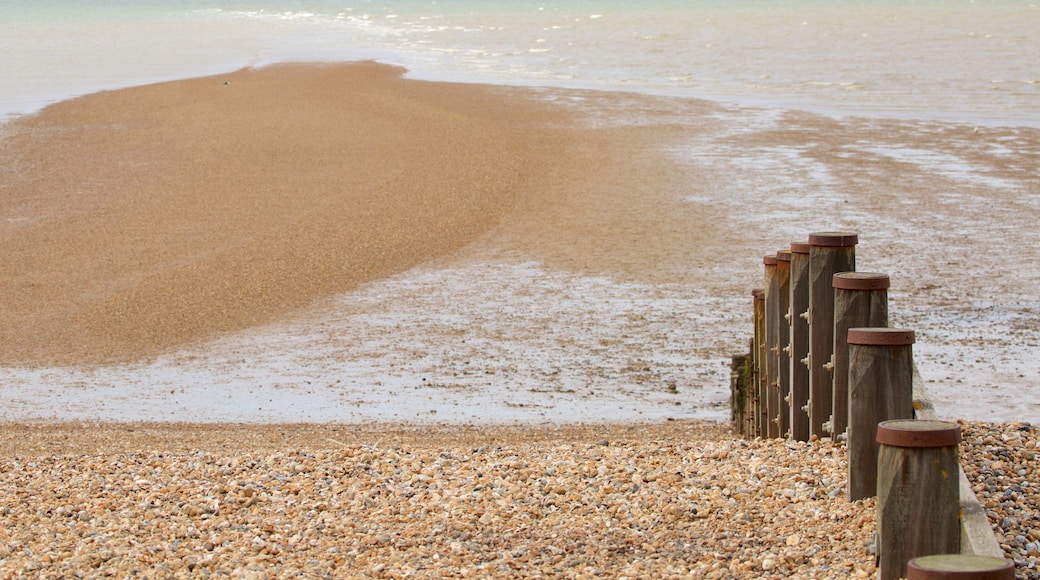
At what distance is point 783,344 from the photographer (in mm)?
6125

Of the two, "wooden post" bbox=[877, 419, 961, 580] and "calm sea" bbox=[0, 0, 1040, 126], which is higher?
"calm sea" bbox=[0, 0, 1040, 126]

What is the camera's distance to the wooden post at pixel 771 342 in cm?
614

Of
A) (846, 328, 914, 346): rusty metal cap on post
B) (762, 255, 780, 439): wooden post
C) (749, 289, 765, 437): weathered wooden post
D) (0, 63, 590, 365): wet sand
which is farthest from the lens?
(0, 63, 590, 365): wet sand

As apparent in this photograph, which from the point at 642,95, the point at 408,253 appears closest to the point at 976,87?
the point at 642,95

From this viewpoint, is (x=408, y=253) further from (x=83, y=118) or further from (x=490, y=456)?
(x=83, y=118)

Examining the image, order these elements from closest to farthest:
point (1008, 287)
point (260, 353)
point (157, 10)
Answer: point (260, 353)
point (1008, 287)
point (157, 10)

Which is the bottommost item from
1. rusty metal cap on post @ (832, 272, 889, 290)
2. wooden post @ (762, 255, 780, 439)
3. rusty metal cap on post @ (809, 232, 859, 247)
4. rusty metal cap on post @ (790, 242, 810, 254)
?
wooden post @ (762, 255, 780, 439)

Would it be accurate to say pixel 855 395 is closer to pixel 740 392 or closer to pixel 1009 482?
pixel 1009 482

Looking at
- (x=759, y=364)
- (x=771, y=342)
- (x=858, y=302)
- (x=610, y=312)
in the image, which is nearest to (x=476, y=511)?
(x=858, y=302)

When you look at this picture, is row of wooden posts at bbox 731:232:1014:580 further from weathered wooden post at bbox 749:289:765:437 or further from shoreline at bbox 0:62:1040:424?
shoreline at bbox 0:62:1040:424

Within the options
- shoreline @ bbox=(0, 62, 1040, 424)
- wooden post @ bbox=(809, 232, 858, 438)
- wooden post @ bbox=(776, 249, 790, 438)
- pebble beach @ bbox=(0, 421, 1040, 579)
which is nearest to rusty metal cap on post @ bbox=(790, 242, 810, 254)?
wooden post @ bbox=(809, 232, 858, 438)

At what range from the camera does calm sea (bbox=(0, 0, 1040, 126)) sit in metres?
27.8

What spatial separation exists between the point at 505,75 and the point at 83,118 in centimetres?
1331

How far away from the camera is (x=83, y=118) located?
74.1 ft
